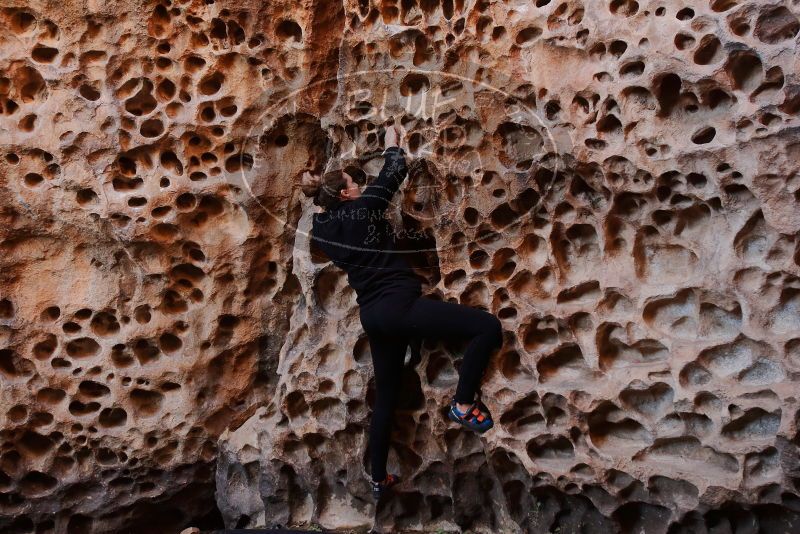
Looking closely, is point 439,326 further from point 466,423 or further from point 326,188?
point 326,188

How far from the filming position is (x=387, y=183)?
3.54 meters

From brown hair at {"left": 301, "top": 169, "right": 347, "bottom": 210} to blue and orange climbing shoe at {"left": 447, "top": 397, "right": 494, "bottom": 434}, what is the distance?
3.11 ft

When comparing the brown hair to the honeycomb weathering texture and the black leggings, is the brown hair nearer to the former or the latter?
the honeycomb weathering texture

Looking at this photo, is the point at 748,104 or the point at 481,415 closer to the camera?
the point at 748,104

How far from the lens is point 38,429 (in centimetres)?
413

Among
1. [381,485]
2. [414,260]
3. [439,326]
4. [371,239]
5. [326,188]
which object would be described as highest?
[326,188]

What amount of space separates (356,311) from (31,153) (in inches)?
62.6

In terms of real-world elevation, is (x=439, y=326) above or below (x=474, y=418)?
above

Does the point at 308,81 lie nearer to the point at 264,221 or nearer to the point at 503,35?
the point at 264,221

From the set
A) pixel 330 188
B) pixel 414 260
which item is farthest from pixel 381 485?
pixel 330 188

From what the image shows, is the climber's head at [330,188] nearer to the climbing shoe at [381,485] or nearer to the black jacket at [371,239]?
the black jacket at [371,239]

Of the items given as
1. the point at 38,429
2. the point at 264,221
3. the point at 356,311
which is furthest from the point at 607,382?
the point at 38,429

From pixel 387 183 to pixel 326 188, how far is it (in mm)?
291

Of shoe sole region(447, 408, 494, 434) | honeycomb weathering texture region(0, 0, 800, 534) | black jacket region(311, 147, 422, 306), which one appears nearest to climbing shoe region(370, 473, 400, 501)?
honeycomb weathering texture region(0, 0, 800, 534)
